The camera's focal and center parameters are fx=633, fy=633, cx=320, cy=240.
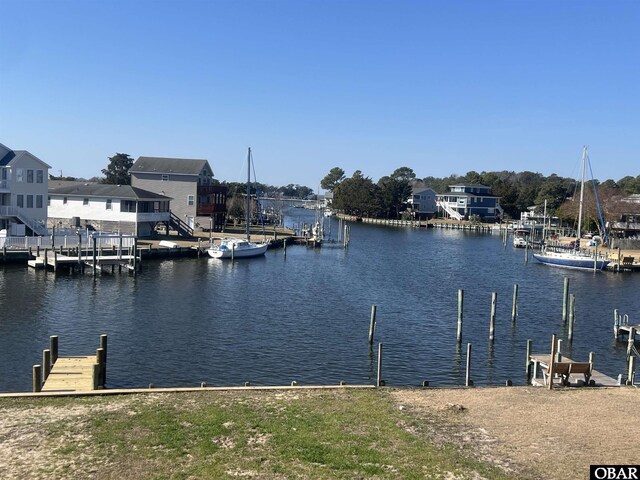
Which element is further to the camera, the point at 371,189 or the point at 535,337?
the point at 371,189

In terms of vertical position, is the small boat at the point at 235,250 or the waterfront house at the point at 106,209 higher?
the waterfront house at the point at 106,209

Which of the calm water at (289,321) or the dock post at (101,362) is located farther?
the calm water at (289,321)

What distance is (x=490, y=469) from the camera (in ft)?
46.9

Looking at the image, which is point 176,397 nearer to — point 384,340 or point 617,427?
point 617,427

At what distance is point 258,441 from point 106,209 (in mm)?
63245

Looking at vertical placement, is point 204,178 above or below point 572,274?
above

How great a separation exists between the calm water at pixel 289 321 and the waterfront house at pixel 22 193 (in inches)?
390

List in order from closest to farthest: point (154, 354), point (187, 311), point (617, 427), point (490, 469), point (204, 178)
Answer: point (490, 469) < point (617, 427) < point (154, 354) < point (187, 311) < point (204, 178)

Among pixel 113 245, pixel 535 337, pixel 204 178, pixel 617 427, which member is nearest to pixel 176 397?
pixel 617 427

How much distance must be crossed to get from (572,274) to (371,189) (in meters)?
106

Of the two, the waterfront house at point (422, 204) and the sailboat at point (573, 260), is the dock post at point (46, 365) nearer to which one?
the sailboat at point (573, 260)

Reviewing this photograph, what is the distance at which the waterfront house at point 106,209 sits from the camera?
239 ft
